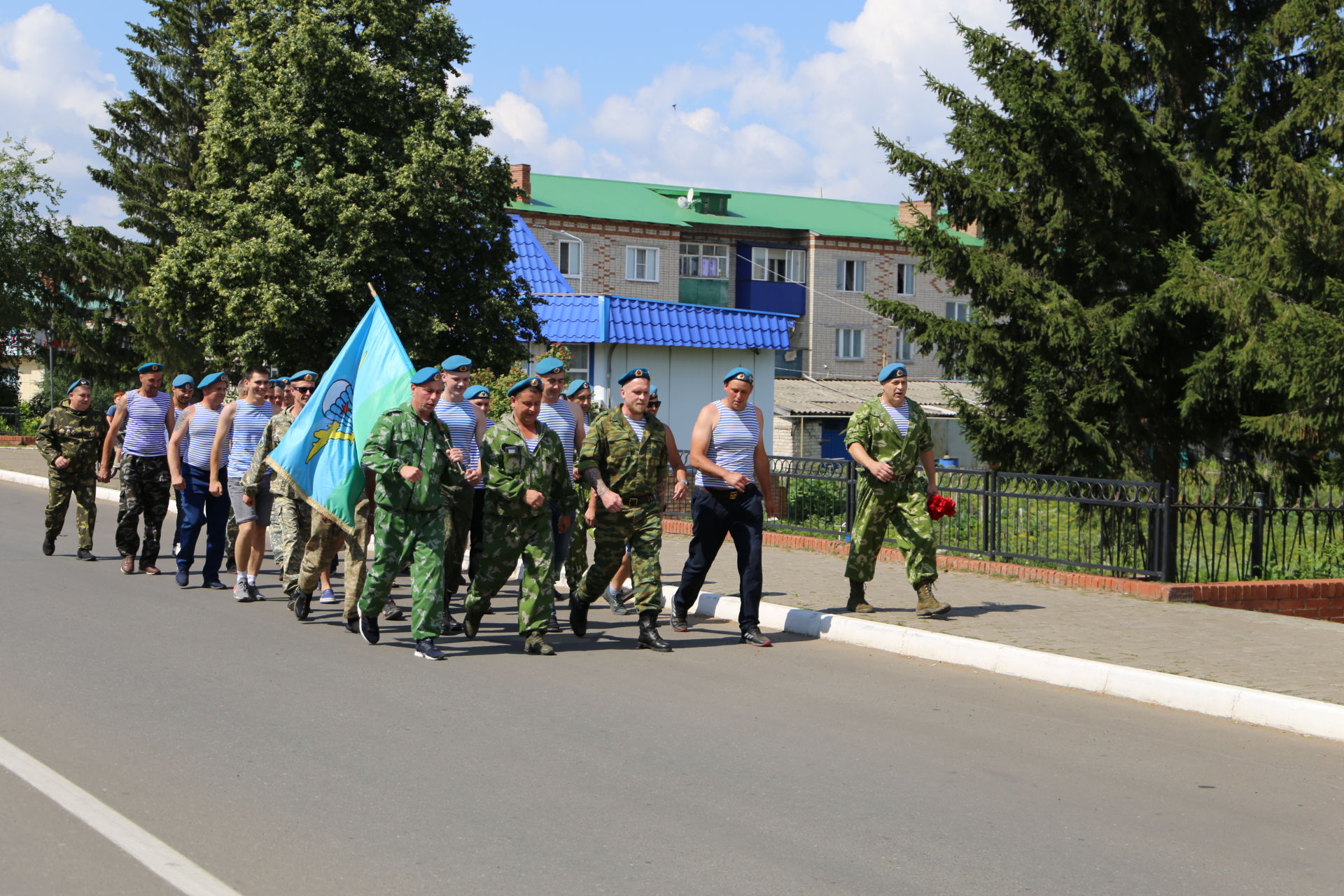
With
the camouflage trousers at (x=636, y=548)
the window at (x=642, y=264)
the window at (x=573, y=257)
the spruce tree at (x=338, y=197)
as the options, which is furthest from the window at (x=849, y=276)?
the camouflage trousers at (x=636, y=548)

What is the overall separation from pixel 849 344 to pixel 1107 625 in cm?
5072

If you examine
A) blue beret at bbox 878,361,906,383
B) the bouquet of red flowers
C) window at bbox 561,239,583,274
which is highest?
window at bbox 561,239,583,274

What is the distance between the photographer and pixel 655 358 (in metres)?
31.8

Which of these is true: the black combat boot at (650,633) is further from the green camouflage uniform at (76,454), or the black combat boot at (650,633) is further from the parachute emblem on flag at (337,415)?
the green camouflage uniform at (76,454)

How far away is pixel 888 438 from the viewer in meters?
10.4

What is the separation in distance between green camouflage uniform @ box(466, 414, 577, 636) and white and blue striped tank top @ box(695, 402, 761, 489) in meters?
1.17

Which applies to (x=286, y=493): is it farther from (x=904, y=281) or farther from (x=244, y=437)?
(x=904, y=281)

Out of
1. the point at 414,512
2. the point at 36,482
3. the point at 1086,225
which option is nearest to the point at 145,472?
the point at 414,512

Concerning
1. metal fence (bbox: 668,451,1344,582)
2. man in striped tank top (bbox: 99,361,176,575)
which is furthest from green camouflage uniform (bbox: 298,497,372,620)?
metal fence (bbox: 668,451,1344,582)

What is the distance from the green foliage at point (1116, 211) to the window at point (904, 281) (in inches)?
1697

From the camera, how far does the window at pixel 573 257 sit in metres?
54.1

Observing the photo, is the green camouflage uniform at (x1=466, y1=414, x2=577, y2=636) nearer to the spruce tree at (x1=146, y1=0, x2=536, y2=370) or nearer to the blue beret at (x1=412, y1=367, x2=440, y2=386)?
the blue beret at (x1=412, y1=367, x2=440, y2=386)

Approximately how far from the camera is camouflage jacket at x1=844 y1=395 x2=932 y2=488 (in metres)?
10.3

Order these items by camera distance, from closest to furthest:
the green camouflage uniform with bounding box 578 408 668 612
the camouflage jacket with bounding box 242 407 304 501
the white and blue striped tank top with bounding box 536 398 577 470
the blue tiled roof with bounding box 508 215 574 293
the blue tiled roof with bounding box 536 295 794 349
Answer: the green camouflage uniform with bounding box 578 408 668 612, the white and blue striped tank top with bounding box 536 398 577 470, the camouflage jacket with bounding box 242 407 304 501, the blue tiled roof with bounding box 536 295 794 349, the blue tiled roof with bounding box 508 215 574 293
